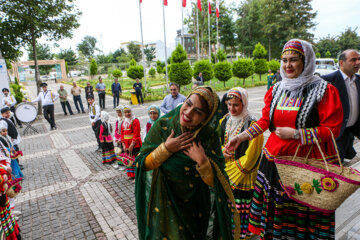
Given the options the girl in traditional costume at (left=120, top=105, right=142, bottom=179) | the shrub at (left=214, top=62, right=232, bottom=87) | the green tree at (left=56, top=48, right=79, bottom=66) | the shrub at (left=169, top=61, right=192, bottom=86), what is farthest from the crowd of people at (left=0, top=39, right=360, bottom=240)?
the green tree at (left=56, top=48, right=79, bottom=66)

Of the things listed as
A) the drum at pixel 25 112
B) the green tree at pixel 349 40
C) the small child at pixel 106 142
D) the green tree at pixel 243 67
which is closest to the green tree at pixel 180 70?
the green tree at pixel 243 67

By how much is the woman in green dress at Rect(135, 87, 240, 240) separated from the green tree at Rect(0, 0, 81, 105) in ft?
43.2

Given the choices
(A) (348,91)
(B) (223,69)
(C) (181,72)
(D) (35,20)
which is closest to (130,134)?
(A) (348,91)

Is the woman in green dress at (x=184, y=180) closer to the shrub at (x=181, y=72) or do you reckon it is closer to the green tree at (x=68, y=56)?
the shrub at (x=181, y=72)

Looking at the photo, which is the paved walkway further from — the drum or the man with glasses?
the drum

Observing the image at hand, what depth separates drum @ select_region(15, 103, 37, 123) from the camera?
30.5 ft

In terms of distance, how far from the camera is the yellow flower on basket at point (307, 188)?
1.80 meters

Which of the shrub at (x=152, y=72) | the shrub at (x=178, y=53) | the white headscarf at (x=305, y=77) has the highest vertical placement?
the shrub at (x=178, y=53)

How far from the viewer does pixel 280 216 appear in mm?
2117

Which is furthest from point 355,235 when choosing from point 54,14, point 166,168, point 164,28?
point 164,28

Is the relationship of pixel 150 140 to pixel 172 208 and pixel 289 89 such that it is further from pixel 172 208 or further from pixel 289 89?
pixel 289 89

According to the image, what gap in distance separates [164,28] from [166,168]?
17227 millimetres

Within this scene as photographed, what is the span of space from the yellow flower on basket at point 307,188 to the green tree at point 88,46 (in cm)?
7950

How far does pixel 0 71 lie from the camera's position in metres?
10.6
